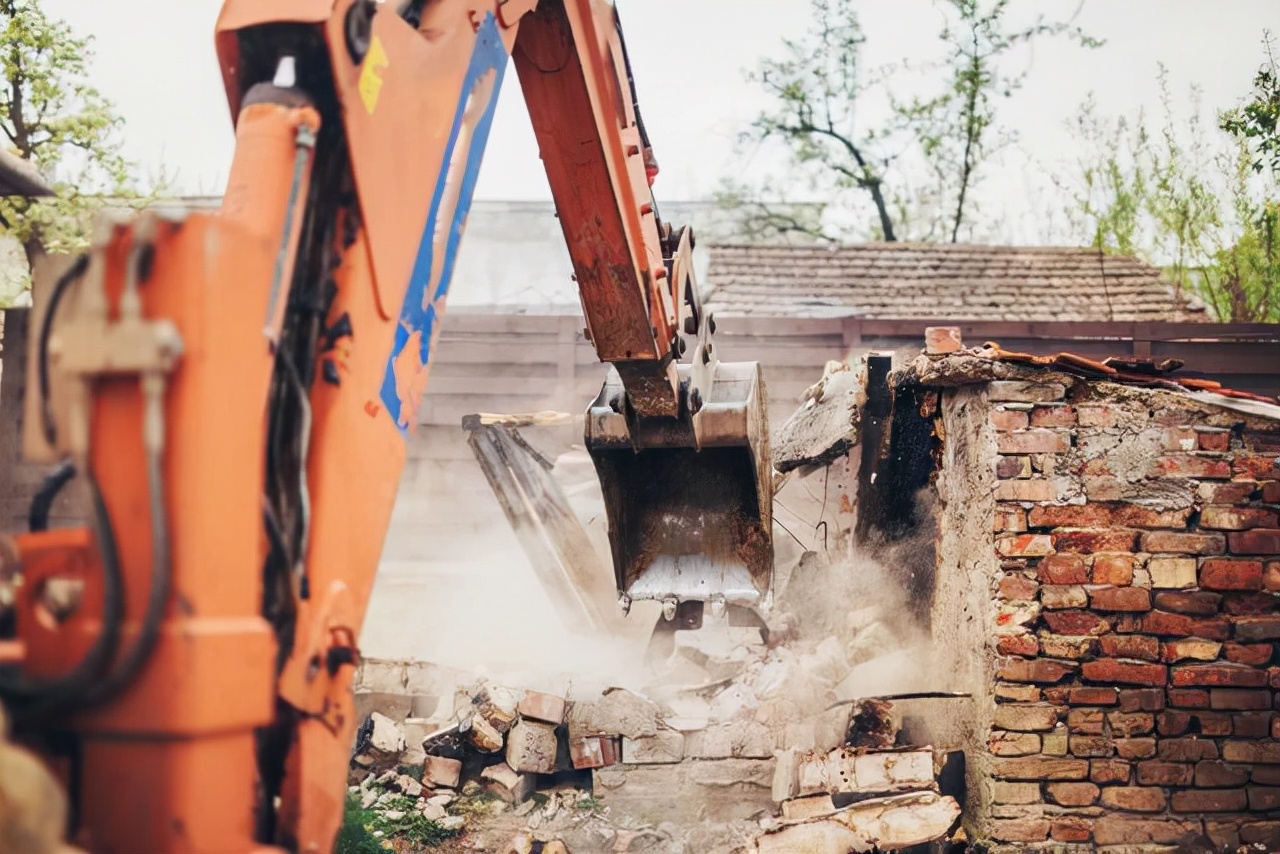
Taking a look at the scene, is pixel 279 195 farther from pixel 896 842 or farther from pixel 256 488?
pixel 896 842

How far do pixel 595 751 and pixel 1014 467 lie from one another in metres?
2.25

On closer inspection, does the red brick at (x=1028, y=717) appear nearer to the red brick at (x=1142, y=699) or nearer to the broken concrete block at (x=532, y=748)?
the red brick at (x=1142, y=699)

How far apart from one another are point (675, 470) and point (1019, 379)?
1.39 meters

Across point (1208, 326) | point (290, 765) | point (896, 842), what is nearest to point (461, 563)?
point (896, 842)

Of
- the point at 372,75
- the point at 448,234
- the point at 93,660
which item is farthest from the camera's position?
the point at 448,234

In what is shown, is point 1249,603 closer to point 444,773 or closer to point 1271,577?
point 1271,577

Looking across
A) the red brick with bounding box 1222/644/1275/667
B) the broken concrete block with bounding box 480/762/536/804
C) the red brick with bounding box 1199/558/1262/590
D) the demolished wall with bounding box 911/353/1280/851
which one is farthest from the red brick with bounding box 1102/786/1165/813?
the broken concrete block with bounding box 480/762/536/804

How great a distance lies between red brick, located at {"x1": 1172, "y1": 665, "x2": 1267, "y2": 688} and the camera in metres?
3.72

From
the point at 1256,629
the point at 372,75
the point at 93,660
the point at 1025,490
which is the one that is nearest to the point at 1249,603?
the point at 1256,629

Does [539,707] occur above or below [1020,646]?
below

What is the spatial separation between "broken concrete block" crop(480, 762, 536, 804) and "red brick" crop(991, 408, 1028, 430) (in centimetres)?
263

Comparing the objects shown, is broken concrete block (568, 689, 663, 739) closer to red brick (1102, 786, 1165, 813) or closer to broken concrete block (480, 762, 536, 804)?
broken concrete block (480, 762, 536, 804)

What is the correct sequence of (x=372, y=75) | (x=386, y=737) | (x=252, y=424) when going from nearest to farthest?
(x=252, y=424) < (x=372, y=75) < (x=386, y=737)

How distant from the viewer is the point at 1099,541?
149 inches
